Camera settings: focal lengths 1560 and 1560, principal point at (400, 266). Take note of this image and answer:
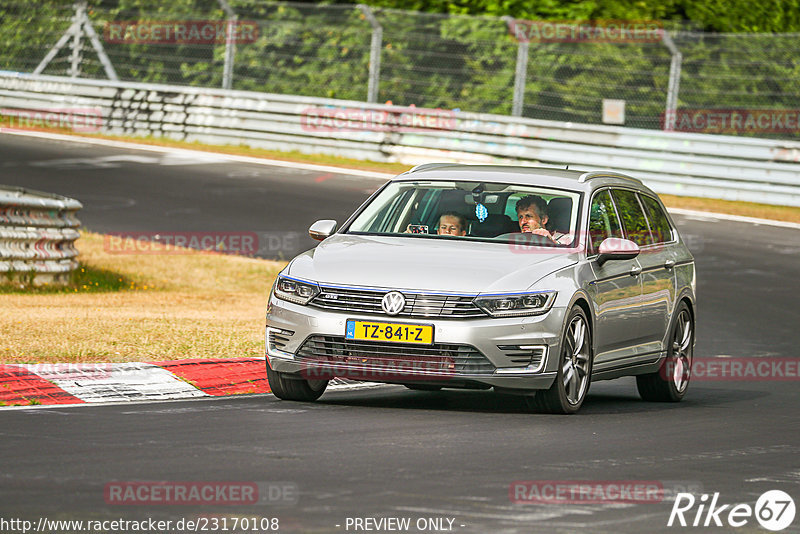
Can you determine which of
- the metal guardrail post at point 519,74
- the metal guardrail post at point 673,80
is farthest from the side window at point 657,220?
the metal guardrail post at point 519,74

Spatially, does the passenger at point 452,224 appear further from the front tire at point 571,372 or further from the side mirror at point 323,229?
the front tire at point 571,372

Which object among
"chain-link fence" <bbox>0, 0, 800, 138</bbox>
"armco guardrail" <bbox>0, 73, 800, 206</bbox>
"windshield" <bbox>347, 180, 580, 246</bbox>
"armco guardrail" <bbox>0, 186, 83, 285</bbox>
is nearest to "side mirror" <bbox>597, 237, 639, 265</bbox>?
"windshield" <bbox>347, 180, 580, 246</bbox>

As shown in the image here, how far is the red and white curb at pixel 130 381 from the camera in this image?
1002 cm

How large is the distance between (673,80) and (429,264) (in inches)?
704

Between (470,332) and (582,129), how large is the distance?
60.1 ft

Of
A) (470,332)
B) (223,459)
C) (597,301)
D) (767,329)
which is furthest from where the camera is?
(767,329)

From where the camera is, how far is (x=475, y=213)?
10.8 meters

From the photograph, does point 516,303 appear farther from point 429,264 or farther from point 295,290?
point 295,290

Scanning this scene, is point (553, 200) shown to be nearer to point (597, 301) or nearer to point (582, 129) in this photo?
point (597, 301)

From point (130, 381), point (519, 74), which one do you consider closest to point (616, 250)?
point (130, 381)

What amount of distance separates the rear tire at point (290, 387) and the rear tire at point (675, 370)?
2.87 metres

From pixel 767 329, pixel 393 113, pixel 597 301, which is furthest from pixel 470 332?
pixel 393 113

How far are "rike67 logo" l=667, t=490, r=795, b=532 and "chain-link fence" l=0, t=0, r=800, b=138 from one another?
19.9m

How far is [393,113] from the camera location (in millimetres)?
29000
